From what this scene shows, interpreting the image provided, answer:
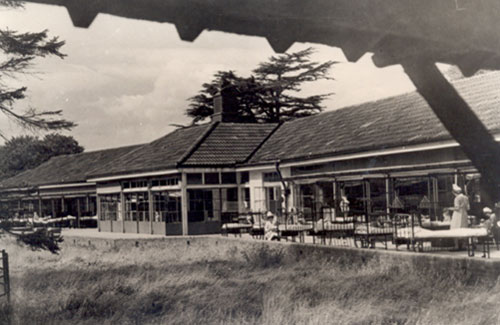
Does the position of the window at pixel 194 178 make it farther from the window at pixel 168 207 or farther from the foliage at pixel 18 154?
the foliage at pixel 18 154

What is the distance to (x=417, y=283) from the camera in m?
10.6

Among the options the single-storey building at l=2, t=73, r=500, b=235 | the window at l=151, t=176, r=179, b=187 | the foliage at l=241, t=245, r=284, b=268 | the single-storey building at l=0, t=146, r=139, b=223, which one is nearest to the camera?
the foliage at l=241, t=245, r=284, b=268

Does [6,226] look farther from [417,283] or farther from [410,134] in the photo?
[410,134]

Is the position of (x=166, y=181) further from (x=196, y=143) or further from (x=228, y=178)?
(x=228, y=178)

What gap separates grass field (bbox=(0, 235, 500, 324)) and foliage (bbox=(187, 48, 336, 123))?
47.9ft

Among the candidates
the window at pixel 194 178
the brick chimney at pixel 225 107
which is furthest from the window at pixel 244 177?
the brick chimney at pixel 225 107

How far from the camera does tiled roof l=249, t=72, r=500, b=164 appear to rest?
52.2ft

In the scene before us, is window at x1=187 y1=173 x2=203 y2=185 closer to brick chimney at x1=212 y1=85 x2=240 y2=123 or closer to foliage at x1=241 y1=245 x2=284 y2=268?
brick chimney at x1=212 y1=85 x2=240 y2=123

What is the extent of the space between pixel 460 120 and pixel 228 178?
19892 mm

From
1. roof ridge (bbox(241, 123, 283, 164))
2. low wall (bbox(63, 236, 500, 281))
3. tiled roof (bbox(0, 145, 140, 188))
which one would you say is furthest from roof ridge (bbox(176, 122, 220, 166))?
tiled roof (bbox(0, 145, 140, 188))

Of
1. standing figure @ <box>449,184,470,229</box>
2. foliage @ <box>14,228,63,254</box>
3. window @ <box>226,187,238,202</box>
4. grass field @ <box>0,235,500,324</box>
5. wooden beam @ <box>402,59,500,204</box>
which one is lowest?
grass field @ <box>0,235,500,324</box>

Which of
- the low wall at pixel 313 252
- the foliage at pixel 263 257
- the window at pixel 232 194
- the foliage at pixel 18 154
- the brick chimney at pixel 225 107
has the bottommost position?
the foliage at pixel 263 257

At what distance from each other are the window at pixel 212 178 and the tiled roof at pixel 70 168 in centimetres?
1116

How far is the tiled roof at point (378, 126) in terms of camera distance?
1591cm
